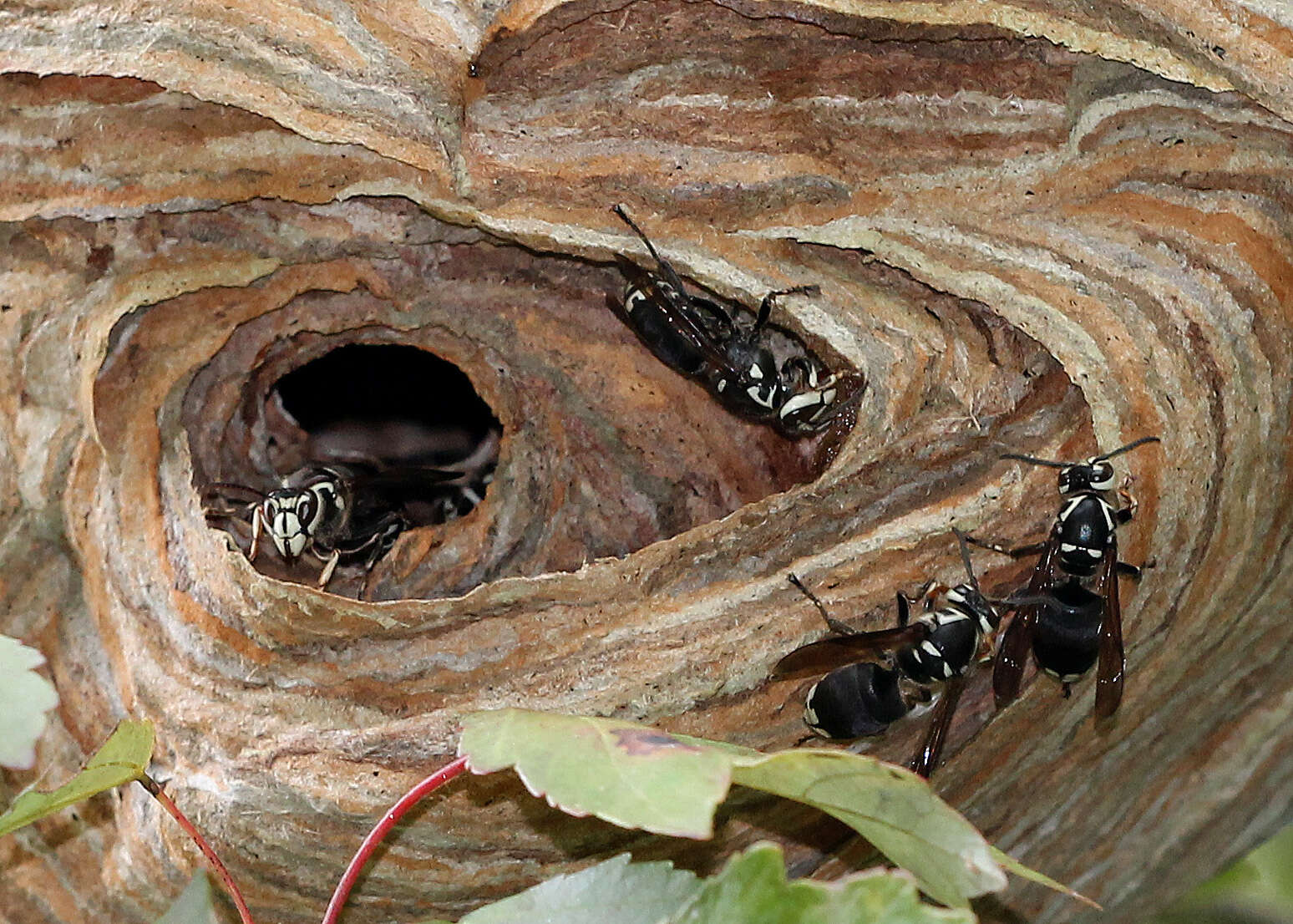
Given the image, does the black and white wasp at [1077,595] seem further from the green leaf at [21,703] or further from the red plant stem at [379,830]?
the green leaf at [21,703]

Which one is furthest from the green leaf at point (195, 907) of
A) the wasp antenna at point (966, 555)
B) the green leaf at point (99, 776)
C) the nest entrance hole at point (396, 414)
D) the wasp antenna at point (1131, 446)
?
the nest entrance hole at point (396, 414)

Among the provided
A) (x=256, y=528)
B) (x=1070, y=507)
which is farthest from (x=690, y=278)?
(x=256, y=528)

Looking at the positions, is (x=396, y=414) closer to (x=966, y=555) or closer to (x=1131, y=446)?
(x=966, y=555)

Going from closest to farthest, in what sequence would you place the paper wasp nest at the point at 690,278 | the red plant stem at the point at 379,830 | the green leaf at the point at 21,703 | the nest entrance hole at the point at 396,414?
1. the green leaf at the point at 21,703
2. the red plant stem at the point at 379,830
3. the paper wasp nest at the point at 690,278
4. the nest entrance hole at the point at 396,414

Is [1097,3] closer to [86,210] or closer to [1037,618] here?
[1037,618]

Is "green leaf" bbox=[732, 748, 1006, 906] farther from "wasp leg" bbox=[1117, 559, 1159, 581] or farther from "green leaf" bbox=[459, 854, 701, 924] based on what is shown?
"wasp leg" bbox=[1117, 559, 1159, 581]

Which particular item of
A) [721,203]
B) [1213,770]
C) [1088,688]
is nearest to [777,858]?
[1088,688]

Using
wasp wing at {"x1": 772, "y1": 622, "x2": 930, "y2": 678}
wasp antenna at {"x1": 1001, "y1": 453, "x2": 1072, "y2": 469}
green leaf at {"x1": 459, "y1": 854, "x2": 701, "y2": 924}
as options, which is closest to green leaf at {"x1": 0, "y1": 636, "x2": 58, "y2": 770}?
green leaf at {"x1": 459, "y1": 854, "x2": 701, "y2": 924}
